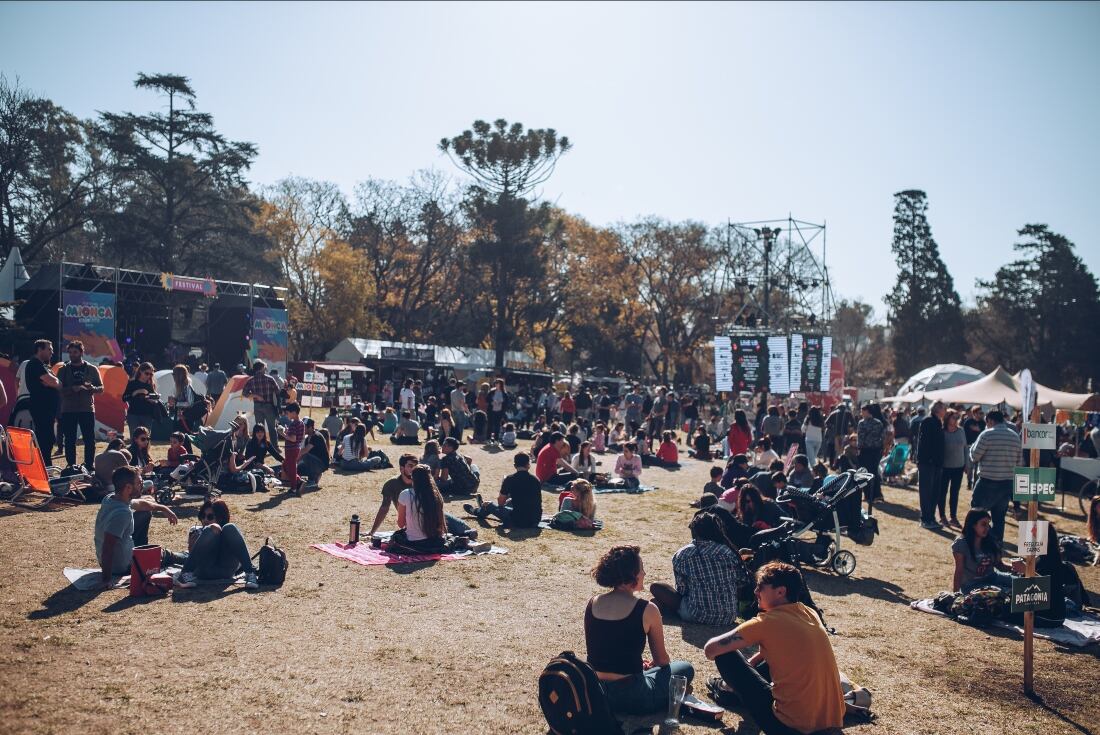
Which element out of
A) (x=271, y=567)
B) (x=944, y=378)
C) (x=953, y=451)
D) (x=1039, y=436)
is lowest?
(x=271, y=567)

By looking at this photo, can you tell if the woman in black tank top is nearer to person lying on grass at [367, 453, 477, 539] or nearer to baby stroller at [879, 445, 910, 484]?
person lying on grass at [367, 453, 477, 539]

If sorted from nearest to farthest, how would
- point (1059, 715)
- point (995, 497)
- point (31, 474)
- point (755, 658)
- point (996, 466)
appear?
point (755, 658)
point (1059, 715)
point (31, 474)
point (996, 466)
point (995, 497)

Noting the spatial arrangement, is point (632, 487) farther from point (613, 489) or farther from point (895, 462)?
point (895, 462)

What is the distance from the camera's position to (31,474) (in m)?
10.7

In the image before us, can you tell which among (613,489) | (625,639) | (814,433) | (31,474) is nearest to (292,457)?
(31,474)

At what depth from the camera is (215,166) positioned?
40406mm

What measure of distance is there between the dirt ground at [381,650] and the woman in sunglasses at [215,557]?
295 millimetres

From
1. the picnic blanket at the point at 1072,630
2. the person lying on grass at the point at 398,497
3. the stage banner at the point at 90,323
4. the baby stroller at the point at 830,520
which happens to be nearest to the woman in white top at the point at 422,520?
the person lying on grass at the point at 398,497

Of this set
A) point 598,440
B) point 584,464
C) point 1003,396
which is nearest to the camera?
point 584,464

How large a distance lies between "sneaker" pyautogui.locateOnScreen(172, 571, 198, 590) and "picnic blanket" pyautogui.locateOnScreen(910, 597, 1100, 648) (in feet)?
22.6

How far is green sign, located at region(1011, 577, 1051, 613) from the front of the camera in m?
5.82

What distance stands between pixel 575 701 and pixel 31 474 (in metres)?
9.29

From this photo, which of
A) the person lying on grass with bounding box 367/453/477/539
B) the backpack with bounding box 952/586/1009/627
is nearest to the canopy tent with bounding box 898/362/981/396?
the backpack with bounding box 952/586/1009/627

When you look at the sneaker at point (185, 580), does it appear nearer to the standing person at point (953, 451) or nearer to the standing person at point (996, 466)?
the standing person at point (996, 466)
